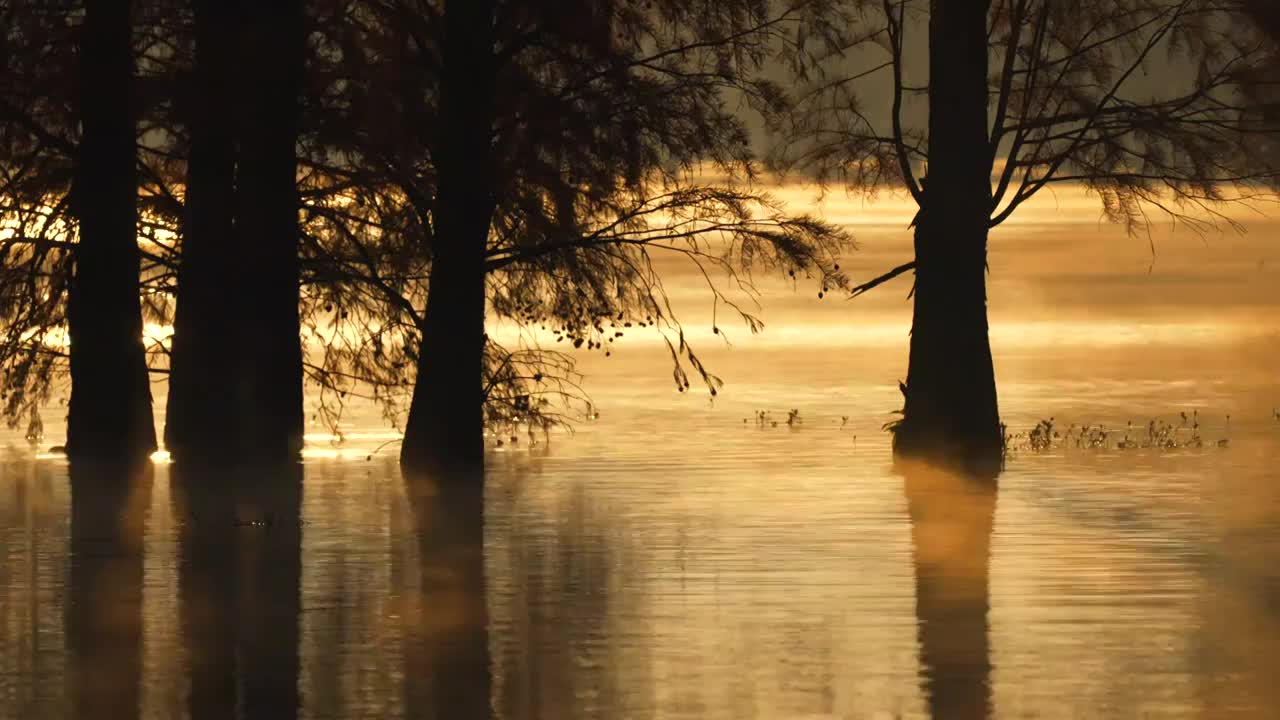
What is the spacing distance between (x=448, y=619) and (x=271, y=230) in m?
11.1

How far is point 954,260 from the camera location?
24.4 meters

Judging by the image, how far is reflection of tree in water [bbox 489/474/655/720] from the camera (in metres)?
11.2

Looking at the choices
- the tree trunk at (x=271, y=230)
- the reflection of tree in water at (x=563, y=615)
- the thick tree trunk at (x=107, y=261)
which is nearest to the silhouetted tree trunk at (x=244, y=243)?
the tree trunk at (x=271, y=230)

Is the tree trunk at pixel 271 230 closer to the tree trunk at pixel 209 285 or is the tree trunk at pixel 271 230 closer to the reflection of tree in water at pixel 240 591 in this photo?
the tree trunk at pixel 209 285

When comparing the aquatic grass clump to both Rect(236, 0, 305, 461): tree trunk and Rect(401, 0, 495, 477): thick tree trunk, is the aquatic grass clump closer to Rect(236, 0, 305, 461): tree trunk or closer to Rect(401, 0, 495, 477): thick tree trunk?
Rect(401, 0, 495, 477): thick tree trunk

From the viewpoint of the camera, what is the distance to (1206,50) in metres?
25.1

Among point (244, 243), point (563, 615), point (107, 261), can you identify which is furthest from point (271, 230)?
point (563, 615)

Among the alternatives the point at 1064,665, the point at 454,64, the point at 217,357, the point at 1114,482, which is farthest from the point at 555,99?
the point at 1064,665

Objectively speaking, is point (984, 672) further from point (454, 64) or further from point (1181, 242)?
point (1181, 242)

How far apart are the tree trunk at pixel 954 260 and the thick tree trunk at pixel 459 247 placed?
4.68 m

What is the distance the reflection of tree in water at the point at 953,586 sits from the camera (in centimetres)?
1133

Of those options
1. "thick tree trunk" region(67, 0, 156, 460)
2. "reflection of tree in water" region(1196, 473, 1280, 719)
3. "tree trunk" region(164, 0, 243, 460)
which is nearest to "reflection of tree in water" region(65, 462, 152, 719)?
"tree trunk" region(164, 0, 243, 460)

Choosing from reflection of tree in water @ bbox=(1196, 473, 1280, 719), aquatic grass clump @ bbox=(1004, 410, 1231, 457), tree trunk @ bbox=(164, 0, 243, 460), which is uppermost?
tree trunk @ bbox=(164, 0, 243, 460)

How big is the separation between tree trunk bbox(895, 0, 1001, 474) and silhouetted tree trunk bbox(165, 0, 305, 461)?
6.52m
